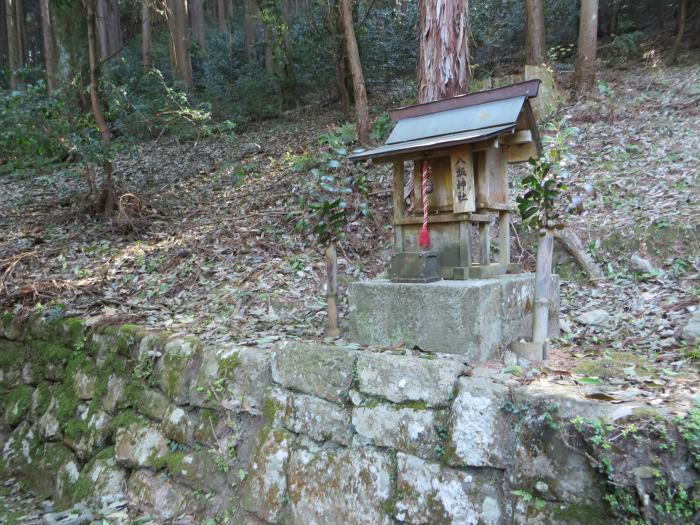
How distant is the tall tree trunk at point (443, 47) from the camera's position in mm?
4746

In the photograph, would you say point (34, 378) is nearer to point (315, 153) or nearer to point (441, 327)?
point (441, 327)

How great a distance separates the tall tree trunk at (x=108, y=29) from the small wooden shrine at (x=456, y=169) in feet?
37.2

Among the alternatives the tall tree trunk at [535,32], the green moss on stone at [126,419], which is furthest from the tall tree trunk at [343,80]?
Result: the green moss on stone at [126,419]

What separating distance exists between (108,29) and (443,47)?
13190 millimetres

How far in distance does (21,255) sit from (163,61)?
39.1 ft

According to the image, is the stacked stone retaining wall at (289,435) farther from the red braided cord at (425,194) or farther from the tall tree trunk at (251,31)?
the tall tree trunk at (251,31)

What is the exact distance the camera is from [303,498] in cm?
296

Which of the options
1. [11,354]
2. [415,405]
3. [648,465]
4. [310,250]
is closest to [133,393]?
[11,354]

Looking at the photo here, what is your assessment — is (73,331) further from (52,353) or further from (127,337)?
(127,337)

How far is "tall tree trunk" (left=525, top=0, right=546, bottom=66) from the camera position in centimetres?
898

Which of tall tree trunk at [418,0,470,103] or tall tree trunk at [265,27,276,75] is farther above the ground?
tall tree trunk at [265,27,276,75]

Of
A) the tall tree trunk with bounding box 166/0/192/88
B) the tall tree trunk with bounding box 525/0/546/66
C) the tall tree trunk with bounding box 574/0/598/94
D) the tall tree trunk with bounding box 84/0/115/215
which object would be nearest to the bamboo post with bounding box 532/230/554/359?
the tall tree trunk with bounding box 84/0/115/215

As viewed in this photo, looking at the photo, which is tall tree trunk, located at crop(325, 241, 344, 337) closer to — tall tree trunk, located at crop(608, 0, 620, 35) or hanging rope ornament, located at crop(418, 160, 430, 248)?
hanging rope ornament, located at crop(418, 160, 430, 248)

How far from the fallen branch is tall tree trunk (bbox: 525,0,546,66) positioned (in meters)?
5.35
